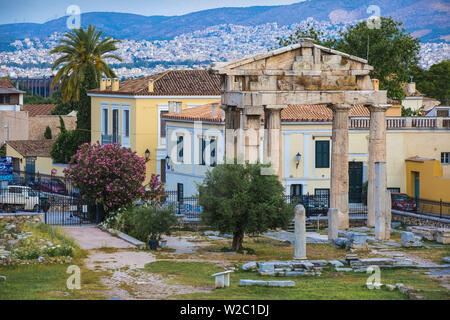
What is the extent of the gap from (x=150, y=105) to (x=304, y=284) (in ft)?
104

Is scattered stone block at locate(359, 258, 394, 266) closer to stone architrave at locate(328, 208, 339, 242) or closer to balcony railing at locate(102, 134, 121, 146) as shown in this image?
stone architrave at locate(328, 208, 339, 242)

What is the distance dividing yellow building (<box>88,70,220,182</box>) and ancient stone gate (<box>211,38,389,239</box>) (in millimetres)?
17977

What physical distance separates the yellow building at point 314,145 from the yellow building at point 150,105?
3.82 meters

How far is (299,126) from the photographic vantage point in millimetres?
49281

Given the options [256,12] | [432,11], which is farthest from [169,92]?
[256,12]

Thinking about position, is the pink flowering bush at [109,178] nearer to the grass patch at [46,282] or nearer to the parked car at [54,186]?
the grass patch at [46,282]

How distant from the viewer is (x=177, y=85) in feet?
190

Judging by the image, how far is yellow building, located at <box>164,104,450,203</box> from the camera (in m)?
49.4

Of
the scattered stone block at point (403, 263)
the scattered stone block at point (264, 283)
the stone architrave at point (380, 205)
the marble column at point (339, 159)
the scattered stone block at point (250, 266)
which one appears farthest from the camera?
the marble column at point (339, 159)

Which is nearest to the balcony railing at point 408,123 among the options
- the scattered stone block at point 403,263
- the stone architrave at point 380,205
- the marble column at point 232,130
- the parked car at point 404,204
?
the parked car at point 404,204

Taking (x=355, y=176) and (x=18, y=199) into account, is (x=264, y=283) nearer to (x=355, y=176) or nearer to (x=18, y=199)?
(x=18, y=199)

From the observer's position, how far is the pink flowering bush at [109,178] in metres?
38.2

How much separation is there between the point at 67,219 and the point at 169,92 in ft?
60.9

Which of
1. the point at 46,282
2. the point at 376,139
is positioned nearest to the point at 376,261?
the point at 376,139
